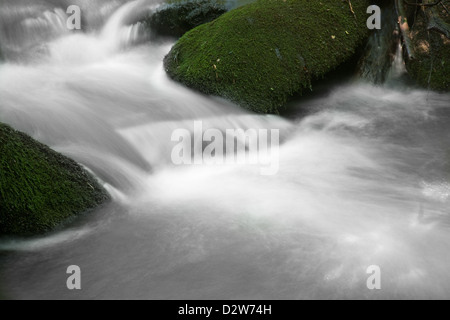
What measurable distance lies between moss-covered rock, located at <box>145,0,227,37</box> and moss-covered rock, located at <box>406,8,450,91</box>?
2.89 meters

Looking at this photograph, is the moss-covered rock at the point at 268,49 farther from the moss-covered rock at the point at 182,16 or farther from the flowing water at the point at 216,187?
the moss-covered rock at the point at 182,16

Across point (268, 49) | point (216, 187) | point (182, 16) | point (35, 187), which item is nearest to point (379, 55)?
point (268, 49)

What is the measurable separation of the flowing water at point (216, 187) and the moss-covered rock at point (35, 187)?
14 centimetres

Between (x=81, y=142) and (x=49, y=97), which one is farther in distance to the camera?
(x=49, y=97)

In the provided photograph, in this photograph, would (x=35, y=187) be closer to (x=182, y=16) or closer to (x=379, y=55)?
(x=182, y=16)

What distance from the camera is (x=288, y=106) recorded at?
6137 millimetres

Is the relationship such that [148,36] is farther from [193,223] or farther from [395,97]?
[193,223]

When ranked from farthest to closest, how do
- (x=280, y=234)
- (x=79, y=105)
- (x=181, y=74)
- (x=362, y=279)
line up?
(x=181, y=74)
(x=79, y=105)
(x=280, y=234)
(x=362, y=279)

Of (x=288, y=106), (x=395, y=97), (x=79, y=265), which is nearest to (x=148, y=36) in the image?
(x=288, y=106)

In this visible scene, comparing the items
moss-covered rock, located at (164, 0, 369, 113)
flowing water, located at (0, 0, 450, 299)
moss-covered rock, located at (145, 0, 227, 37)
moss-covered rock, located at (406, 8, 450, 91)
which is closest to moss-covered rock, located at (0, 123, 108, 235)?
flowing water, located at (0, 0, 450, 299)

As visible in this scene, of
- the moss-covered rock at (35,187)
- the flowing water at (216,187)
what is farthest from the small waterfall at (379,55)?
the moss-covered rock at (35,187)

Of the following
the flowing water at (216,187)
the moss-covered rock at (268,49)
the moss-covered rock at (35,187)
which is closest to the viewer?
the flowing water at (216,187)

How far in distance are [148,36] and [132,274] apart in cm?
526

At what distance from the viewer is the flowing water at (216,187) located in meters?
3.56
